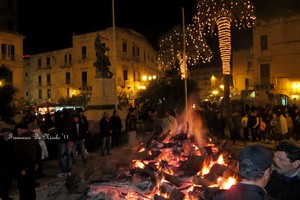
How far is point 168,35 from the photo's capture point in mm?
36938

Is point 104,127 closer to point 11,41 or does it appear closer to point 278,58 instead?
point 278,58

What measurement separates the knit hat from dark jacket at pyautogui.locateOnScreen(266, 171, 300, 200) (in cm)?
96

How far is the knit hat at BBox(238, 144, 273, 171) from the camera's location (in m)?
2.75

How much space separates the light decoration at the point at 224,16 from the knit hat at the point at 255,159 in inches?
532

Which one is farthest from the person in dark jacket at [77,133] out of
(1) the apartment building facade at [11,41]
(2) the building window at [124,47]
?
(2) the building window at [124,47]

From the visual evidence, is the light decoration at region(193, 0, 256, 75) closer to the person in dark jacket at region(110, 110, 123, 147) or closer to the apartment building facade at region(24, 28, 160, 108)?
the person in dark jacket at region(110, 110, 123, 147)

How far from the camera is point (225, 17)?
16.3 meters

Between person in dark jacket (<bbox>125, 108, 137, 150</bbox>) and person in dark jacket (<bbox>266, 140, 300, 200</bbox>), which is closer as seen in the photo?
person in dark jacket (<bbox>266, 140, 300, 200</bbox>)

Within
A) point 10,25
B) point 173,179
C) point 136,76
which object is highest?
point 10,25

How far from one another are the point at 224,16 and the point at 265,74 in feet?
90.7

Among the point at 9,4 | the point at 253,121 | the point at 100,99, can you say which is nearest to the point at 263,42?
the point at 253,121

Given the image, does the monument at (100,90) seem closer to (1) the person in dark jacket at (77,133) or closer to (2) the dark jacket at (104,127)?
(2) the dark jacket at (104,127)

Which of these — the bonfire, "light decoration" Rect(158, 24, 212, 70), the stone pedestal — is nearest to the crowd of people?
the stone pedestal

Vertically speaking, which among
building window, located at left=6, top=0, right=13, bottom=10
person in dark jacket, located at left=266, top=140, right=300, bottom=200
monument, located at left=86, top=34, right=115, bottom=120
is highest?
building window, located at left=6, top=0, right=13, bottom=10
